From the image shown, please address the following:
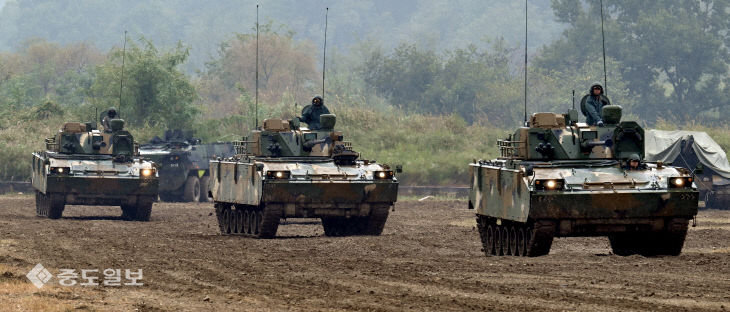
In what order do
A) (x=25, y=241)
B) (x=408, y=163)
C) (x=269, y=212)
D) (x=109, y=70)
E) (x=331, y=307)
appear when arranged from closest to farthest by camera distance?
(x=331, y=307)
(x=25, y=241)
(x=269, y=212)
(x=408, y=163)
(x=109, y=70)

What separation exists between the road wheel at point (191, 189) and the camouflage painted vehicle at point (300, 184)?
14784 mm

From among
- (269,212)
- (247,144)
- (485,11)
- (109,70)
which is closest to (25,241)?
(269,212)

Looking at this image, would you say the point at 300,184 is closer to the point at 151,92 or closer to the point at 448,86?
the point at 151,92

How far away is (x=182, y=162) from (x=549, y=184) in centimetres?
2410

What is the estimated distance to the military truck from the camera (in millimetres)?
39219

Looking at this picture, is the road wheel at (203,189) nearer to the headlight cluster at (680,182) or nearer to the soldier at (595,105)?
the soldier at (595,105)

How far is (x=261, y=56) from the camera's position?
9719 centimetres

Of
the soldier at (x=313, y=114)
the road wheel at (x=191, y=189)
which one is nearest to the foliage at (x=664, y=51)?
the road wheel at (x=191, y=189)

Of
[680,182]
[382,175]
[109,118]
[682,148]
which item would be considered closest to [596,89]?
[680,182]

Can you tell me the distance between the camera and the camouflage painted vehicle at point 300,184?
22.2m

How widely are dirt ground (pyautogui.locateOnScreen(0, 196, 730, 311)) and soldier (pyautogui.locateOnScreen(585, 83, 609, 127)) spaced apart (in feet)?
6.60

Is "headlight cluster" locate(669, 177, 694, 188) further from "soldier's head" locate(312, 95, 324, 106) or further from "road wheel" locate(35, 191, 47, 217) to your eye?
"road wheel" locate(35, 191, 47, 217)

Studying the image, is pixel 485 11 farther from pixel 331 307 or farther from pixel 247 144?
pixel 331 307

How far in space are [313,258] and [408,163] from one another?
2872 cm
